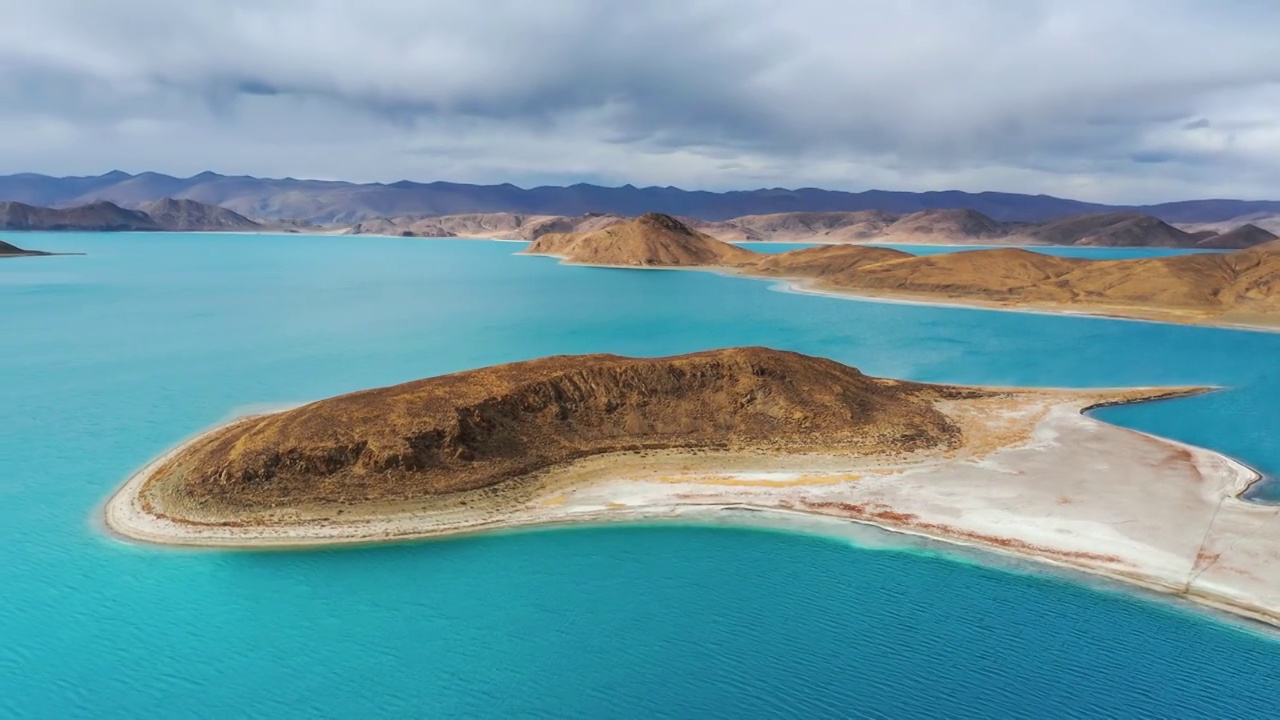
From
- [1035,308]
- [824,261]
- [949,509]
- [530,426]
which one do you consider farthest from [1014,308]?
[530,426]

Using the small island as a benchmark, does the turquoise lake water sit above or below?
below

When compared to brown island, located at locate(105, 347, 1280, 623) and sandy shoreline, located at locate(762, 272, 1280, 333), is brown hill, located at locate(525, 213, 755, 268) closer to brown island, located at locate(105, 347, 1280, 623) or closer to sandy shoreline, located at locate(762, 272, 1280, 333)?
sandy shoreline, located at locate(762, 272, 1280, 333)

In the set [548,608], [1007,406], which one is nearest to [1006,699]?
[548,608]

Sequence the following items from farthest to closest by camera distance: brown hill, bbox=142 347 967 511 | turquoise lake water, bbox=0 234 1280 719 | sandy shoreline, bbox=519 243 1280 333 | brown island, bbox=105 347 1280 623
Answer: sandy shoreline, bbox=519 243 1280 333, brown hill, bbox=142 347 967 511, brown island, bbox=105 347 1280 623, turquoise lake water, bbox=0 234 1280 719

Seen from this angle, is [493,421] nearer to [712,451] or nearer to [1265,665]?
[712,451]

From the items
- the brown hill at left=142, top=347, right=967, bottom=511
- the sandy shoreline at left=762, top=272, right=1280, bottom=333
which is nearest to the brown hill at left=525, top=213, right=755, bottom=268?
the sandy shoreline at left=762, top=272, right=1280, bottom=333

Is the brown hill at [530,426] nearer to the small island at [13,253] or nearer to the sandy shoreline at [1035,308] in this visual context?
the sandy shoreline at [1035,308]

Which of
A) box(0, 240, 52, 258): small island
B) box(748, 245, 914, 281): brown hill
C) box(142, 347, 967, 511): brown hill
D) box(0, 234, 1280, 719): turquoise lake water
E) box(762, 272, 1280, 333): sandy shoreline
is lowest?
box(0, 234, 1280, 719): turquoise lake water
